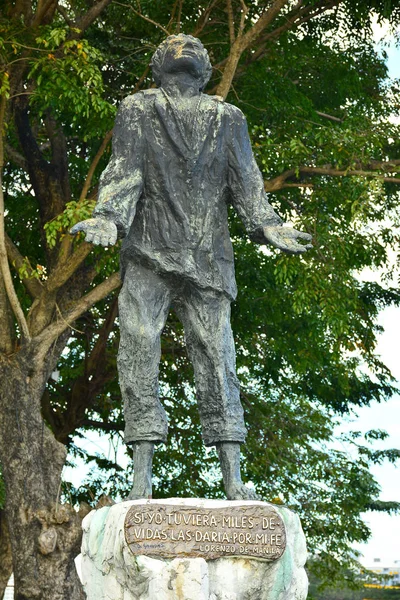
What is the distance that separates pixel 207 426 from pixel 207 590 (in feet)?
3.28

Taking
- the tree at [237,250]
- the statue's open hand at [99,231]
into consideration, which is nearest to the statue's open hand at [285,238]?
the statue's open hand at [99,231]

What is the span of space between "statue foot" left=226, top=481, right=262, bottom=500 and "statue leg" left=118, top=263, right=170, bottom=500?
41cm

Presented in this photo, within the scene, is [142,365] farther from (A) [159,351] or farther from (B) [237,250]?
(B) [237,250]

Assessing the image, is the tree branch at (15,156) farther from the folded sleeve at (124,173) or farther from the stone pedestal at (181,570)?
the stone pedestal at (181,570)

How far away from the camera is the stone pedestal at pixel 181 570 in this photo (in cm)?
511

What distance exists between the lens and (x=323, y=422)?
665 inches

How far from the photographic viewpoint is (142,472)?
5.67m

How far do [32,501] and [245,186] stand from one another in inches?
260

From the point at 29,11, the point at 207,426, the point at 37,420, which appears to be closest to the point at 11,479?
the point at 37,420

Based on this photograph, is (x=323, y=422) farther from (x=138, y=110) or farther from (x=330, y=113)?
(x=138, y=110)

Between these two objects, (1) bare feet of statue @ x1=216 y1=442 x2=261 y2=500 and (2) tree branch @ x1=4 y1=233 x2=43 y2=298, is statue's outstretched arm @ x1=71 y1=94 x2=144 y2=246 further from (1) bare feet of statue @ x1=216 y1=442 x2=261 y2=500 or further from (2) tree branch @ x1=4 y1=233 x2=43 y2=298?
(2) tree branch @ x1=4 y1=233 x2=43 y2=298

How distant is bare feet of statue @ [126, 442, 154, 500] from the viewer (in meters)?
5.61

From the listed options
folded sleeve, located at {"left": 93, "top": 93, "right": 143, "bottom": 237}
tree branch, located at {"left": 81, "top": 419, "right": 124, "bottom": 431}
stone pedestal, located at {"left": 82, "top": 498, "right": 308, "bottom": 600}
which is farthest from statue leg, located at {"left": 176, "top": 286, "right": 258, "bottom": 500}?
tree branch, located at {"left": 81, "top": 419, "right": 124, "bottom": 431}

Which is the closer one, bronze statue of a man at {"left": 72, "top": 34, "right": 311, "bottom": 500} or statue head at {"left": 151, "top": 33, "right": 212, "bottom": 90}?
bronze statue of a man at {"left": 72, "top": 34, "right": 311, "bottom": 500}
